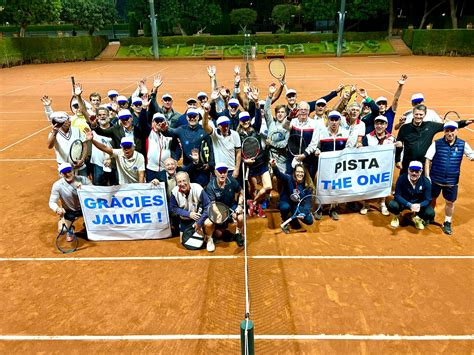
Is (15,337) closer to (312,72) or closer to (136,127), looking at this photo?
(136,127)

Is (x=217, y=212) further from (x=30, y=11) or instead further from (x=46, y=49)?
(x=30, y=11)

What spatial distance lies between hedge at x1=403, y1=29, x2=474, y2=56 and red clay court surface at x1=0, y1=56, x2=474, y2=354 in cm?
4367

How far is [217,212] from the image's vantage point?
6793 mm

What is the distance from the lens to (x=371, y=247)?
7.29 meters

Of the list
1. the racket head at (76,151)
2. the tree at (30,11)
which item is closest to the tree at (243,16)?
the tree at (30,11)

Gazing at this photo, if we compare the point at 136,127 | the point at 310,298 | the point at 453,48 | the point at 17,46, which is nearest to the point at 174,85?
the point at 136,127

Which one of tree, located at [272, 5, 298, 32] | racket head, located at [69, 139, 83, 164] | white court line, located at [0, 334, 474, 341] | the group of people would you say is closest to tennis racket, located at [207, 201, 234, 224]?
the group of people

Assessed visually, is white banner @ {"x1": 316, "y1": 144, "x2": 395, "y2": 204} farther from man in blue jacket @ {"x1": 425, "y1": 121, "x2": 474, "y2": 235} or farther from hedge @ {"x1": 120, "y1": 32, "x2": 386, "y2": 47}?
hedge @ {"x1": 120, "y1": 32, "x2": 386, "y2": 47}

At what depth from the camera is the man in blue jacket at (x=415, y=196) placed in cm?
746

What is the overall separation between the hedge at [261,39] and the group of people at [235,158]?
2014 inches

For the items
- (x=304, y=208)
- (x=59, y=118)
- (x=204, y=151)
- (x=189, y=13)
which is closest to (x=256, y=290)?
(x=304, y=208)

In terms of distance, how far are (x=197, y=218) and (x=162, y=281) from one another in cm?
129

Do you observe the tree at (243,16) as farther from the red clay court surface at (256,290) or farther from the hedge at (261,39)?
the red clay court surface at (256,290)

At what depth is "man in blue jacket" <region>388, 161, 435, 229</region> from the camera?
24.5ft
